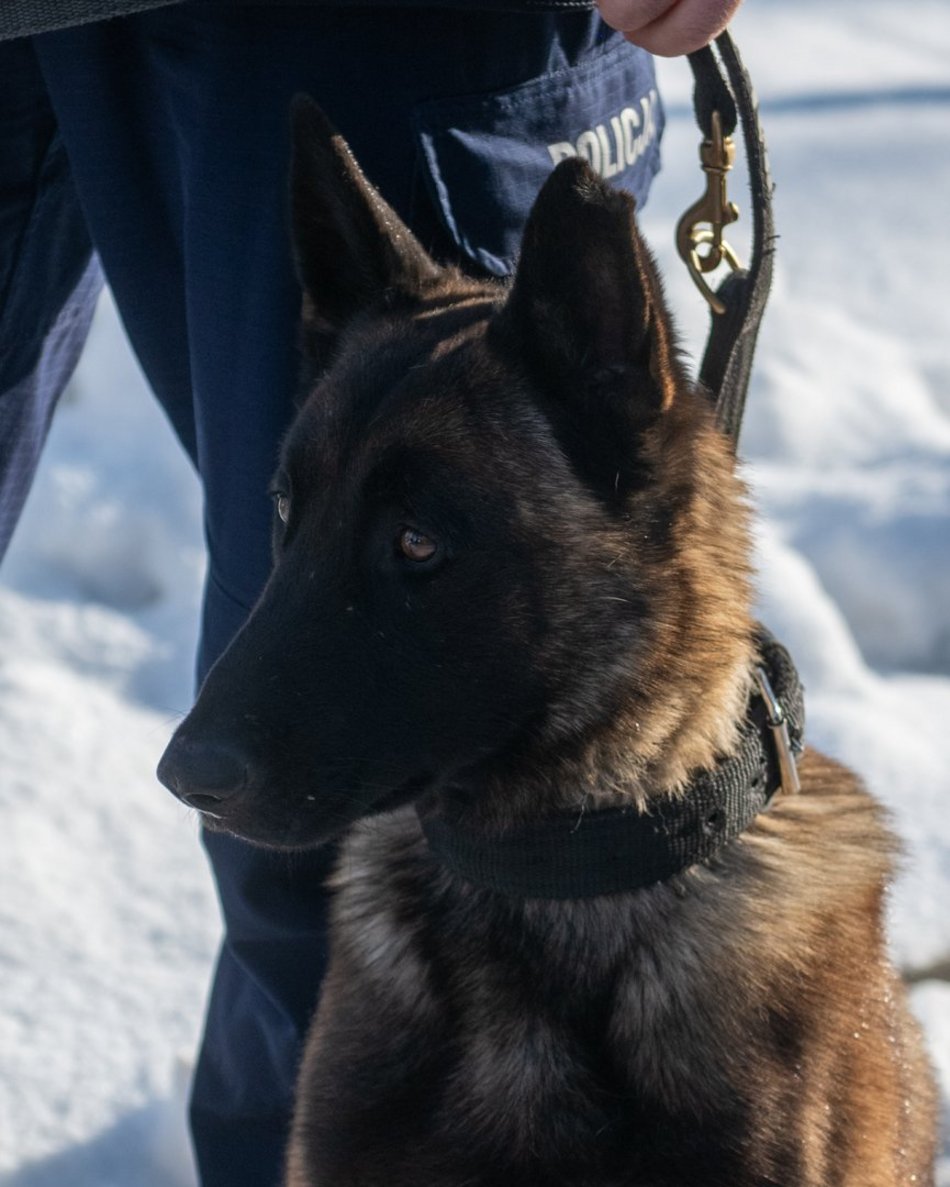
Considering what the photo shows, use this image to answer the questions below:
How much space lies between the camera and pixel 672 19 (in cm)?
160

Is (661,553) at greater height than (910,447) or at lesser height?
greater

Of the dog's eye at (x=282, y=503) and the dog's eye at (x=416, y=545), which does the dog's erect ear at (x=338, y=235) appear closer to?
the dog's eye at (x=282, y=503)

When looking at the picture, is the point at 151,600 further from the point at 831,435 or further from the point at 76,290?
the point at 831,435

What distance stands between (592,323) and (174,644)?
2142 millimetres

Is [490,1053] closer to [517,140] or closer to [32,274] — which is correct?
[517,140]

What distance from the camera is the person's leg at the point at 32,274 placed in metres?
1.97

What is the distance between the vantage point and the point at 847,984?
1.64m

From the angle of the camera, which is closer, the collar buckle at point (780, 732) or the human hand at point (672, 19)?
the human hand at point (672, 19)

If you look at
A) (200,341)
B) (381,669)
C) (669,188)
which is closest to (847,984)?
(381,669)

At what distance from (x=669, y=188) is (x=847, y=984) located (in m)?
4.48

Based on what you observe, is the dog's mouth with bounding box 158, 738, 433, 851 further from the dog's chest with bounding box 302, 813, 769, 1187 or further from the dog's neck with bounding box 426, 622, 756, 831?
the dog's chest with bounding box 302, 813, 769, 1187

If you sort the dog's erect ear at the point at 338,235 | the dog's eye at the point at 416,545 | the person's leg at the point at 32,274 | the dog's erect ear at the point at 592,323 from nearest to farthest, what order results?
the dog's erect ear at the point at 592,323
the dog's eye at the point at 416,545
the dog's erect ear at the point at 338,235
the person's leg at the point at 32,274

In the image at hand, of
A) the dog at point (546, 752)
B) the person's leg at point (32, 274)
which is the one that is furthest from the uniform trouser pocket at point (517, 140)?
the person's leg at point (32, 274)

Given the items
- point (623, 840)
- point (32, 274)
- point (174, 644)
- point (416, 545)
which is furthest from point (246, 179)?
point (174, 644)
